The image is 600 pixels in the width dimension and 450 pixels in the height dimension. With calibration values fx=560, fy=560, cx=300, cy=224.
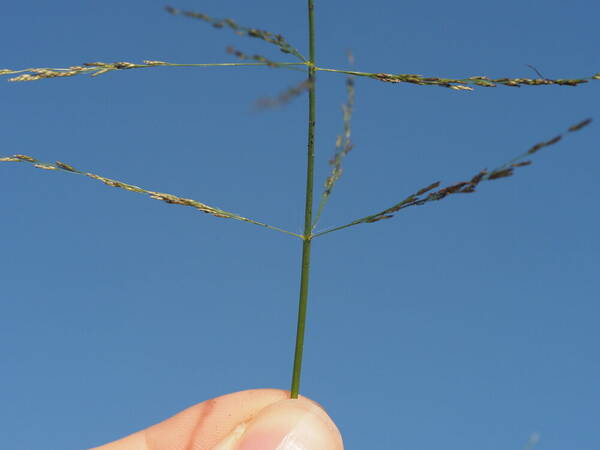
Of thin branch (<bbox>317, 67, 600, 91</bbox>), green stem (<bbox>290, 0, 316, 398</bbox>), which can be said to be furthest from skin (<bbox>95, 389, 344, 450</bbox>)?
thin branch (<bbox>317, 67, 600, 91</bbox>)

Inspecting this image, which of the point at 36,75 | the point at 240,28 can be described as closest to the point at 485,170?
the point at 240,28

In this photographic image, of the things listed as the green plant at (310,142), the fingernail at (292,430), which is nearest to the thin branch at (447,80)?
the green plant at (310,142)

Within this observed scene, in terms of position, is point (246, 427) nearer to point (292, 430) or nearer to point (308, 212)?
point (292, 430)

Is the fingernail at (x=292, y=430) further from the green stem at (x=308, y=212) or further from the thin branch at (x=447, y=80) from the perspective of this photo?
the thin branch at (x=447, y=80)

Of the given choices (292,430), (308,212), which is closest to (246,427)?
(292,430)

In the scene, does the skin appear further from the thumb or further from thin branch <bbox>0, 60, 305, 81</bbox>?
thin branch <bbox>0, 60, 305, 81</bbox>

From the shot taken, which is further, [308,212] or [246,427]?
[246,427]

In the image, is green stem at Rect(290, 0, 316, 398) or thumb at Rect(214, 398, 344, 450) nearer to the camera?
green stem at Rect(290, 0, 316, 398)
